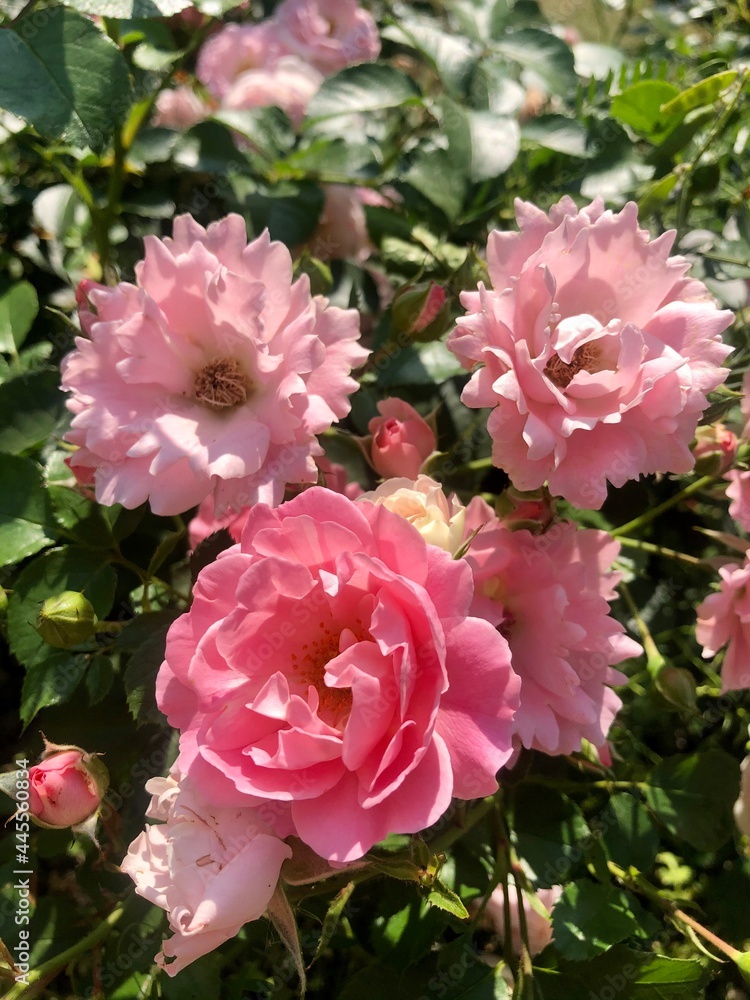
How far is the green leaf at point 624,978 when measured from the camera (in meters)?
0.56

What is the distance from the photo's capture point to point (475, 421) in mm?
696

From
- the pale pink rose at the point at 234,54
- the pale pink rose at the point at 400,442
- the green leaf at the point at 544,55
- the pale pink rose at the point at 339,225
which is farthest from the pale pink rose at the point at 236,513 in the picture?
the pale pink rose at the point at 234,54

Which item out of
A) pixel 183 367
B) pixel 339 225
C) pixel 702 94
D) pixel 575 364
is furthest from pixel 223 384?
pixel 702 94

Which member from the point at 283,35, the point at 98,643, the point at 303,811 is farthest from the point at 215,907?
the point at 283,35

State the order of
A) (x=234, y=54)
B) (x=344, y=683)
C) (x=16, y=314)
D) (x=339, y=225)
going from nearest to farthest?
(x=344, y=683) → (x=16, y=314) → (x=339, y=225) → (x=234, y=54)

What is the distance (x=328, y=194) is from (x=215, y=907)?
2.48ft

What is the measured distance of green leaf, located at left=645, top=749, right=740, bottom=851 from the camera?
24.8 inches

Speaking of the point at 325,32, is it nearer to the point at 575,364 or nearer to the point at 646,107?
the point at 646,107

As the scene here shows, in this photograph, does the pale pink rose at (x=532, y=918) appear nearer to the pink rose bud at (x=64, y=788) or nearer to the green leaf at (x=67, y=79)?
the pink rose bud at (x=64, y=788)

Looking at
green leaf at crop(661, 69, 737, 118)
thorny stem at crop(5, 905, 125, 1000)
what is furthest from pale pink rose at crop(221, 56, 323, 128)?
thorny stem at crop(5, 905, 125, 1000)

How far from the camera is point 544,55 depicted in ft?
2.79

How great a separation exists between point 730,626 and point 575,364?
237 millimetres

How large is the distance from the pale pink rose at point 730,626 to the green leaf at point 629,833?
0.15 metres

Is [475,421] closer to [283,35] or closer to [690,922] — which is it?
[690,922]
